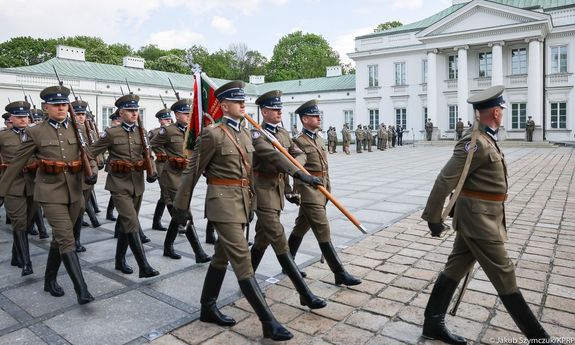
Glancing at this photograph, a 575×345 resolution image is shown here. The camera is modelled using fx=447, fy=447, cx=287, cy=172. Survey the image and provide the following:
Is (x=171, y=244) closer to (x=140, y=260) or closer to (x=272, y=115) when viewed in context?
(x=140, y=260)

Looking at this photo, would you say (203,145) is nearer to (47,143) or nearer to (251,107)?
(47,143)

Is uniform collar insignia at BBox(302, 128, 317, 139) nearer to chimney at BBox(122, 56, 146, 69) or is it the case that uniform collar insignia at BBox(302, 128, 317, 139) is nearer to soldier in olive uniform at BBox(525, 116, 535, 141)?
soldier in olive uniform at BBox(525, 116, 535, 141)

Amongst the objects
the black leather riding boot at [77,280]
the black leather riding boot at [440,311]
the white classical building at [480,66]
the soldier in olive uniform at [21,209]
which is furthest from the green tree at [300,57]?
the black leather riding boot at [440,311]

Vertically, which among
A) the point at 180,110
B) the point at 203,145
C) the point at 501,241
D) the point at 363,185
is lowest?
the point at 363,185

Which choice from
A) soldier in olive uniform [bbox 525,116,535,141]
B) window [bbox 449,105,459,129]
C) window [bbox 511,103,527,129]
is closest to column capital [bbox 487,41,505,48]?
window [bbox 511,103,527,129]

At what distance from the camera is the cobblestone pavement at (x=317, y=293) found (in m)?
3.93

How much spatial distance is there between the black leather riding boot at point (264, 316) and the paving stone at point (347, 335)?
379 millimetres

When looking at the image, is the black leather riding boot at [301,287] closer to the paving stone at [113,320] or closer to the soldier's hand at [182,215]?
the soldier's hand at [182,215]

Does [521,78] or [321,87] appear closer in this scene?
[521,78]

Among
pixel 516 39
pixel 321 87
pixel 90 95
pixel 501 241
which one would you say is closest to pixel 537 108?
pixel 516 39

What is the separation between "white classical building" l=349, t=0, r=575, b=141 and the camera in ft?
115

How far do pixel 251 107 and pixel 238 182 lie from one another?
139ft

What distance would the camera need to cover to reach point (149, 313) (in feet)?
14.4

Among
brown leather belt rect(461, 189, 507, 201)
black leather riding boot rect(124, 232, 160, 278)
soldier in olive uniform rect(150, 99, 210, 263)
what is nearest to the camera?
brown leather belt rect(461, 189, 507, 201)
